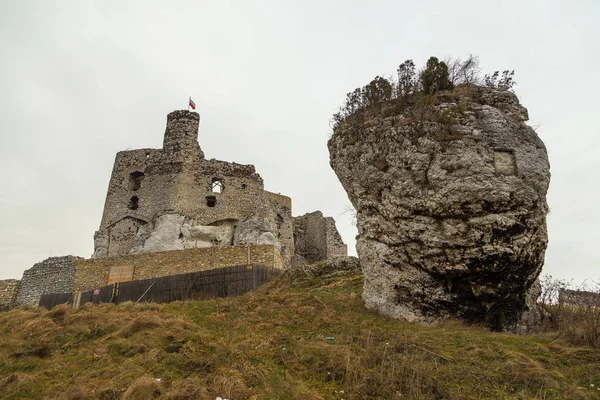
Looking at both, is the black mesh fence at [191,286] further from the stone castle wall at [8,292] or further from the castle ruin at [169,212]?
the stone castle wall at [8,292]

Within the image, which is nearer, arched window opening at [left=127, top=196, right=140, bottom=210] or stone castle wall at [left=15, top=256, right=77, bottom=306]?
stone castle wall at [left=15, top=256, right=77, bottom=306]

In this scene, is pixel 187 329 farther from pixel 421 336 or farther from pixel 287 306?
pixel 421 336

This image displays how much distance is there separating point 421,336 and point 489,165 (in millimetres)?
3818


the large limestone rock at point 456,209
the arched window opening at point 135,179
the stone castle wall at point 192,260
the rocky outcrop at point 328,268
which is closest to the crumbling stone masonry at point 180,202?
the arched window opening at point 135,179

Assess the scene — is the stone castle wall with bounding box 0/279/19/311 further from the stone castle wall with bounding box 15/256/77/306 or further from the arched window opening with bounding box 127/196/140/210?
the arched window opening with bounding box 127/196/140/210

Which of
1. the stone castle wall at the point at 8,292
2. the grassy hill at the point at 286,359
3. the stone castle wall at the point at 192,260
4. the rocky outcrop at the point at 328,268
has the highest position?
the stone castle wall at the point at 192,260

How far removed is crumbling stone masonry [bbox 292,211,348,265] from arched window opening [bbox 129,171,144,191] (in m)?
11.0

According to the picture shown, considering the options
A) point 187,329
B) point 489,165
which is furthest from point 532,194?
point 187,329

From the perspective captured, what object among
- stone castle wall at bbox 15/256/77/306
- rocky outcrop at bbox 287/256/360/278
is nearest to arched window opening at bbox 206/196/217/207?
stone castle wall at bbox 15/256/77/306

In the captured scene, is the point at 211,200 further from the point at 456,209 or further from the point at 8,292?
the point at 456,209

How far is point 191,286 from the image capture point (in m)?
15.1

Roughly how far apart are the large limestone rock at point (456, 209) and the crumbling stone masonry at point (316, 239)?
19.7 m

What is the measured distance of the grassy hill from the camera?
20.0 ft

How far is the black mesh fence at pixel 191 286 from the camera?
14766 millimetres
